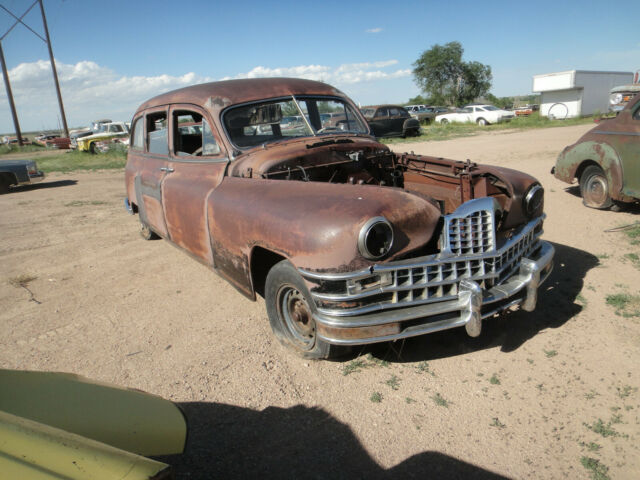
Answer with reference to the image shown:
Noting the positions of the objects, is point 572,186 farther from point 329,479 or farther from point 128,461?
point 128,461

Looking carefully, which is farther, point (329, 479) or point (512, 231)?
point (512, 231)

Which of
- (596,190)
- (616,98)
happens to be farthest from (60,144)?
(596,190)

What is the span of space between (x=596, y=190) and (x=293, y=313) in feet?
17.4

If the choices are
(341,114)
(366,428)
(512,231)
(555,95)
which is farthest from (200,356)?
(555,95)

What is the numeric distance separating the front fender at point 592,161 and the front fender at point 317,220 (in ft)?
14.1

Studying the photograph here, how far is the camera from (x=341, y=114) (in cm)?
464

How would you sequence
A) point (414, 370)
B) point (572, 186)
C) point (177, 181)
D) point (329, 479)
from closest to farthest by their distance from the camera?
point (329, 479), point (414, 370), point (177, 181), point (572, 186)

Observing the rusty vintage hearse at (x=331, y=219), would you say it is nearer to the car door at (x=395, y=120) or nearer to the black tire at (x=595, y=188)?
the black tire at (x=595, y=188)

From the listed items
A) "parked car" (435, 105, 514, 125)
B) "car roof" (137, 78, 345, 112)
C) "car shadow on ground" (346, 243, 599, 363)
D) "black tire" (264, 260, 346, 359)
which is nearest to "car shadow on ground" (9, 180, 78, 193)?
"car roof" (137, 78, 345, 112)

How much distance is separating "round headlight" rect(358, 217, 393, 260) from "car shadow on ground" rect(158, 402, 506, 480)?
0.97m

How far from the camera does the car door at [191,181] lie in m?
3.73

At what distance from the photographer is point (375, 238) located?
8.07 feet

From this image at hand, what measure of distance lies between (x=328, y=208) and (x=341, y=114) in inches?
93.4

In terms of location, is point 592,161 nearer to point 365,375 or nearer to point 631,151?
point 631,151
